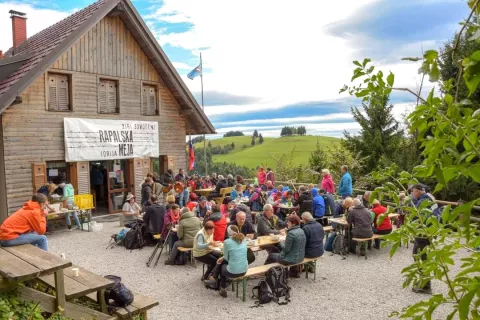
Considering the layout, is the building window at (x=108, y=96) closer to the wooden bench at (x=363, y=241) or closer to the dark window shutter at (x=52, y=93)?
the dark window shutter at (x=52, y=93)

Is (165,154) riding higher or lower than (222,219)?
higher

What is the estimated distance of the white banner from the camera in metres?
14.8

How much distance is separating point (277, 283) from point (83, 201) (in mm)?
9380

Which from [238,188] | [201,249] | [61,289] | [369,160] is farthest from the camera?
[369,160]

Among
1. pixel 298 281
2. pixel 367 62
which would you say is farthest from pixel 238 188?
pixel 367 62

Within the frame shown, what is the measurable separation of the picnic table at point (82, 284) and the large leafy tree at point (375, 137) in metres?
17.9

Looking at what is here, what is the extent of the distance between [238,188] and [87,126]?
254 inches

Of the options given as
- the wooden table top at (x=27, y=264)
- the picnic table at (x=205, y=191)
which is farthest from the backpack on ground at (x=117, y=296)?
the picnic table at (x=205, y=191)

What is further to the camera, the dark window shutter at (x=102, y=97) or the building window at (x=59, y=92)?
the dark window shutter at (x=102, y=97)

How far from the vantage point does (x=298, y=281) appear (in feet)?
29.0

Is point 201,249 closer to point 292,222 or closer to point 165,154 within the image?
point 292,222

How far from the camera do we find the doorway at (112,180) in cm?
1680

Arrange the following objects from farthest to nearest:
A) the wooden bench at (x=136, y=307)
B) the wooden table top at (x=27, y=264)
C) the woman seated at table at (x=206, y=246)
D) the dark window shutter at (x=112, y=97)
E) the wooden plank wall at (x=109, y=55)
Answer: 1. the dark window shutter at (x=112, y=97)
2. the wooden plank wall at (x=109, y=55)
3. the woman seated at table at (x=206, y=246)
4. the wooden bench at (x=136, y=307)
5. the wooden table top at (x=27, y=264)

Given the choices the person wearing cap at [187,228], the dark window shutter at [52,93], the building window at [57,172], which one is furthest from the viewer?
the building window at [57,172]
